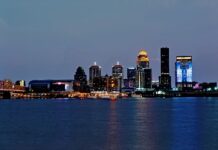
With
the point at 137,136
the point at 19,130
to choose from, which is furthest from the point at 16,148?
the point at 19,130

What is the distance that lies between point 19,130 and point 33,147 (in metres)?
15.8

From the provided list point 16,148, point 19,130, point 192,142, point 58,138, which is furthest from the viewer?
point 19,130

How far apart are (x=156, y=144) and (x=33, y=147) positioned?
966 centimetres

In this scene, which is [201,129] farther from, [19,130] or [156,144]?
[19,130]

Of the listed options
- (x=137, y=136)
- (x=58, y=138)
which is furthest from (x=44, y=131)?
(x=137, y=136)

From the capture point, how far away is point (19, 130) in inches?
2212

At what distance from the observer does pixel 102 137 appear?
4694 cm

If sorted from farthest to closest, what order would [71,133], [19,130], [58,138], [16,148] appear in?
[19,130]
[71,133]
[58,138]
[16,148]

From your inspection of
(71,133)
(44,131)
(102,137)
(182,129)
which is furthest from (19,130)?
(182,129)

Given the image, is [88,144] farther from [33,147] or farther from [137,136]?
[137,136]

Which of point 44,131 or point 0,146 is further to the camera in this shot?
point 44,131

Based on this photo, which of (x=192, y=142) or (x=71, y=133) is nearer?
(x=192, y=142)

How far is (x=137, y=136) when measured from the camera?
158 feet

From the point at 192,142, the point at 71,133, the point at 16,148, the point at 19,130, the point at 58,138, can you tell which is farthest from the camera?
the point at 19,130
